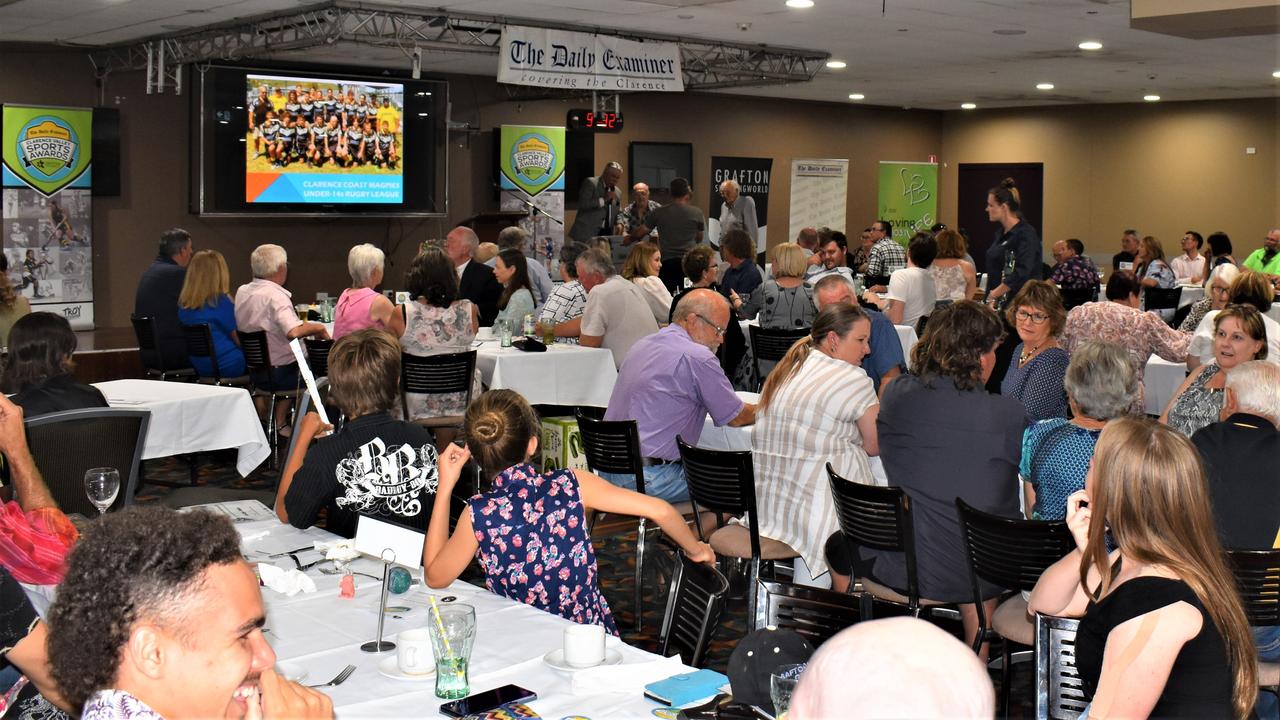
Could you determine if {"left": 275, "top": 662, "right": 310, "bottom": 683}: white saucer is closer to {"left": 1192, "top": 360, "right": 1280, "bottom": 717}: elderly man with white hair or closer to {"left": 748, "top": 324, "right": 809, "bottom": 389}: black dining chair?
{"left": 1192, "top": 360, "right": 1280, "bottom": 717}: elderly man with white hair

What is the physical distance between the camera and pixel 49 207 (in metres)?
11.8

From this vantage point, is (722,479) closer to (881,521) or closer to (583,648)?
(881,521)

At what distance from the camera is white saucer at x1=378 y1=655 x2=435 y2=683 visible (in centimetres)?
251

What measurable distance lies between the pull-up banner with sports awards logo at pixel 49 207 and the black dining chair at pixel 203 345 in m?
4.32

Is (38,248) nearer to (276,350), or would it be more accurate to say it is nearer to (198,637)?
(276,350)

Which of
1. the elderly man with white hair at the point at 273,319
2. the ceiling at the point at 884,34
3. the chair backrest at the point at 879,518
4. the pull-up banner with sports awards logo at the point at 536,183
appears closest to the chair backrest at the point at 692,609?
the chair backrest at the point at 879,518

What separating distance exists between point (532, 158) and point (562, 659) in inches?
512

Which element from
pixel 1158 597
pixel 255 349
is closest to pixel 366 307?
pixel 255 349

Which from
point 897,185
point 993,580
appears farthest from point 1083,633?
point 897,185

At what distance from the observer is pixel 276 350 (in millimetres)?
8117

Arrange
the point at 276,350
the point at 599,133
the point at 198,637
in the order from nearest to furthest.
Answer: the point at 198,637 < the point at 276,350 < the point at 599,133

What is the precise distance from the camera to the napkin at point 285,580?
10.0 ft

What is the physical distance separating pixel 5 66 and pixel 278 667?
1079 cm

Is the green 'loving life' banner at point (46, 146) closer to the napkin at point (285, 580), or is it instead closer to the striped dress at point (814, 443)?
the striped dress at point (814, 443)
